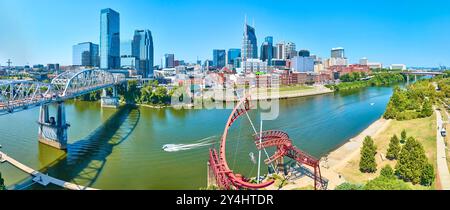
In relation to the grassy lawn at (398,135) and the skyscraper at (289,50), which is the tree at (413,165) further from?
the skyscraper at (289,50)

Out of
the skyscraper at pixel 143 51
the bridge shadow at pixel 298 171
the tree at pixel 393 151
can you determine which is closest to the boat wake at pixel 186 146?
the bridge shadow at pixel 298 171

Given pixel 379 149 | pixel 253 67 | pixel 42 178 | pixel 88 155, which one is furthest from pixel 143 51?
pixel 379 149

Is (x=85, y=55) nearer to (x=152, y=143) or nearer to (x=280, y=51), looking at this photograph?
(x=280, y=51)

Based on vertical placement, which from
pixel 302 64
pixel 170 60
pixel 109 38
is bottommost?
pixel 302 64

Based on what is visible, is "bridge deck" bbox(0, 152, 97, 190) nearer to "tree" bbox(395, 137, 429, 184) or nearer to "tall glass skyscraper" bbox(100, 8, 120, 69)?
"tree" bbox(395, 137, 429, 184)

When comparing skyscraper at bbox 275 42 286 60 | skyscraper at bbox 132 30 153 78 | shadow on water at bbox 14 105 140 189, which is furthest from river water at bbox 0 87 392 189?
skyscraper at bbox 275 42 286 60

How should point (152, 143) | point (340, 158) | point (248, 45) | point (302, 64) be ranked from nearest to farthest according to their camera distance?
point (340, 158) → point (152, 143) → point (302, 64) → point (248, 45)

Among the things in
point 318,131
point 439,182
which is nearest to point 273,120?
point 318,131
